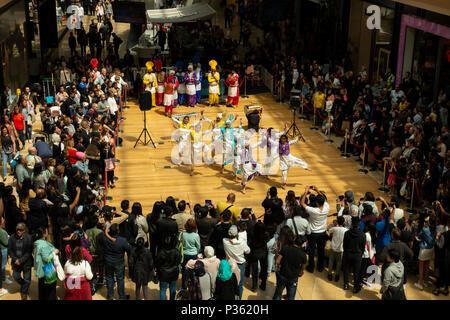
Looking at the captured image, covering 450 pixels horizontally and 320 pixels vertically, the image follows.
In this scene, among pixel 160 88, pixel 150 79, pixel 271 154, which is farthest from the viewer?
pixel 160 88

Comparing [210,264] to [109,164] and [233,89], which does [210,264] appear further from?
[233,89]

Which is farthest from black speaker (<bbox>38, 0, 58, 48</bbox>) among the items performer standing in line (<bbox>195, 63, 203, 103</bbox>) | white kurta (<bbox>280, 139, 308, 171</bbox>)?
white kurta (<bbox>280, 139, 308, 171</bbox>)

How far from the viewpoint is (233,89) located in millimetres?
21203

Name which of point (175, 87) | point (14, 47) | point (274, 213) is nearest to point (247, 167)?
point (274, 213)

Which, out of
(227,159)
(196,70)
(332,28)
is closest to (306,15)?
(332,28)

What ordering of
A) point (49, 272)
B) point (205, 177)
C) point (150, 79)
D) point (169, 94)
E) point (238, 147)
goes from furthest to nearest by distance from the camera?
point (150, 79) → point (169, 94) → point (205, 177) → point (238, 147) → point (49, 272)

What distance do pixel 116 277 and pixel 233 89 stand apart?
40.5 ft

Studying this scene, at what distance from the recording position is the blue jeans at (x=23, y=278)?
32.4 ft

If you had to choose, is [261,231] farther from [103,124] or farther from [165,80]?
[165,80]

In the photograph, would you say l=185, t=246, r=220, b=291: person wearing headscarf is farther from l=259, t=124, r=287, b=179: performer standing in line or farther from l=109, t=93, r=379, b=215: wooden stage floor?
l=259, t=124, r=287, b=179: performer standing in line

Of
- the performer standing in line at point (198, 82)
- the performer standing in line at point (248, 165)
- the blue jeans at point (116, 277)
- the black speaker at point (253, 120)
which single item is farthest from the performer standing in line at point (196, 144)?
the blue jeans at point (116, 277)

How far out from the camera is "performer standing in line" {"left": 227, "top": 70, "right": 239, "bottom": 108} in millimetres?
20969

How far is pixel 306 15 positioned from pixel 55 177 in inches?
791

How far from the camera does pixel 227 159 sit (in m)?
15.8
